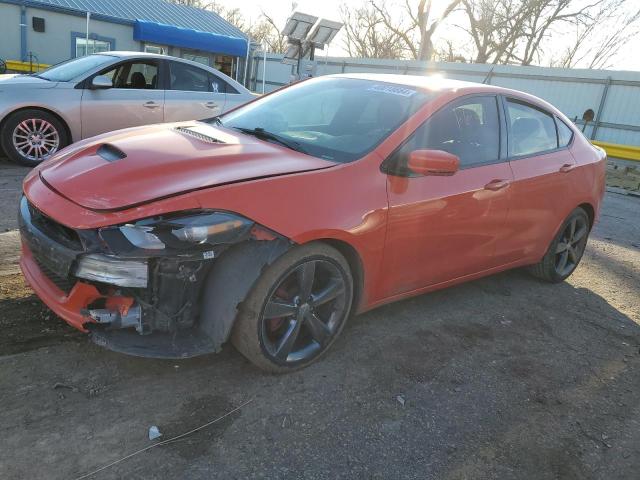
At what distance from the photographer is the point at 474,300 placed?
14.2 ft

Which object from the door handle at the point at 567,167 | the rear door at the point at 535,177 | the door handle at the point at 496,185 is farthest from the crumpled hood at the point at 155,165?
the door handle at the point at 567,167

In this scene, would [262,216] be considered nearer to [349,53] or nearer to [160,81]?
[160,81]

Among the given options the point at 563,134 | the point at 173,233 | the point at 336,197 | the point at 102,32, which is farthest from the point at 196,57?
the point at 173,233

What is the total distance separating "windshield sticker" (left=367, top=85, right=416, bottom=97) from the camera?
3.59 m

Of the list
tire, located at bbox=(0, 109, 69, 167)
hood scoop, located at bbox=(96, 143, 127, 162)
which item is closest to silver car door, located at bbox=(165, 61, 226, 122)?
tire, located at bbox=(0, 109, 69, 167)

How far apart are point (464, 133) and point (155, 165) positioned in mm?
2093

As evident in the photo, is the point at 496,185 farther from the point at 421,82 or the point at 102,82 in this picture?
the point at 102,82

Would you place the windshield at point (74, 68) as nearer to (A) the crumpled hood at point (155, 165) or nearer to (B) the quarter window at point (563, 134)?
(A) the crumpled hood at point (155, 165)

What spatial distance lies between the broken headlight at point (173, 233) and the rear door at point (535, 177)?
2.34 metres

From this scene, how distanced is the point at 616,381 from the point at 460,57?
35.1 metres

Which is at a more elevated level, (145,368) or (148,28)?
(148,28)

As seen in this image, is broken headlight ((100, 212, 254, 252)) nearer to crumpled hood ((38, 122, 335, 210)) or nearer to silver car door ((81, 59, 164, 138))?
crumpled hood ((38, 122, 335, 210))

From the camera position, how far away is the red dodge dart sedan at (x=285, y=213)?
2.49 meters


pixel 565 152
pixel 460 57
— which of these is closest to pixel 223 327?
pixel 565 152
